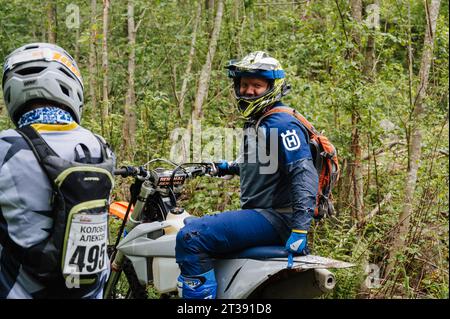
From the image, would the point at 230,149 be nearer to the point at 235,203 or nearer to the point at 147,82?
the point at 235,203

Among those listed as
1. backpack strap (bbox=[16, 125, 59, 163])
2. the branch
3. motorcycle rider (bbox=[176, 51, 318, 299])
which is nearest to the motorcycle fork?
motorcycle rider (bbox=[176, 51, 318, 299])

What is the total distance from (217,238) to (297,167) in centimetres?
74

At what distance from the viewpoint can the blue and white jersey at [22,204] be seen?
2672mm

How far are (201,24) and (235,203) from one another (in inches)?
207

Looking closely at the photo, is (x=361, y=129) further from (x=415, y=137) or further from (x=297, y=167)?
(x=297, y=167)

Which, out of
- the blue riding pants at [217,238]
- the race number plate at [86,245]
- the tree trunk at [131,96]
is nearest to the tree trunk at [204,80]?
the tree trunk at [131,96]

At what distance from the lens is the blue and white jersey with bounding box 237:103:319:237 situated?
4145 mm

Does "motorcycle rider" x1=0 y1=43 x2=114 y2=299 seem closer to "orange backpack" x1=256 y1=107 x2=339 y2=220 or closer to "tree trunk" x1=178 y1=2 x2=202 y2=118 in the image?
"orange backpack" x1=256 y1=107 x2=339 y2=220

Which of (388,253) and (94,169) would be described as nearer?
(94,169)

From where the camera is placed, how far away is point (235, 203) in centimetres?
720

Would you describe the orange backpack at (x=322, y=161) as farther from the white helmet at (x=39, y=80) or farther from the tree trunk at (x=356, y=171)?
the tree trunk at (x=356, y=171)

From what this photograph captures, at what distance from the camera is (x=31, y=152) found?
271cm
